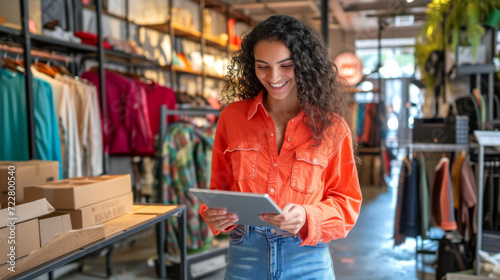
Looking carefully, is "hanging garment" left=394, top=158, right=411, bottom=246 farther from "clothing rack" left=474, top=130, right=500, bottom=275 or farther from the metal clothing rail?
the metal clothing rail

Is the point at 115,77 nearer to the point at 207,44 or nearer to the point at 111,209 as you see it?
the point at 111,209

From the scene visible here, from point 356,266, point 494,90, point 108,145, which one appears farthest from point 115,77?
point 494,90

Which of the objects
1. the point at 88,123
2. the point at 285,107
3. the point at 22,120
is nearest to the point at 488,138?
the point at 285,107

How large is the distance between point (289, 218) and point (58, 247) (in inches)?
35.7

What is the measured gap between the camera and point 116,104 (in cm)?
404

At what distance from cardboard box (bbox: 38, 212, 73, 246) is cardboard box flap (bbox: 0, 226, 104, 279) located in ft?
0.41

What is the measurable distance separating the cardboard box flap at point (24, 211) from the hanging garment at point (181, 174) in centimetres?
177

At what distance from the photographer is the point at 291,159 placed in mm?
1383

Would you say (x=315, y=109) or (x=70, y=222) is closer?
(x=315, y=109)

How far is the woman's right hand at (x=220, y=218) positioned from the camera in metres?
1.26

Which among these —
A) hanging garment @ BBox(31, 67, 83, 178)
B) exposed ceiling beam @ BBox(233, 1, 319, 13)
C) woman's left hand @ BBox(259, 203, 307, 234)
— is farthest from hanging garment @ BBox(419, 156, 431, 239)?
exposed ceiling beam @ BBox(233, 1, 319, 13)

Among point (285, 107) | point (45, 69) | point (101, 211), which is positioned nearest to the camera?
point (285, 107)

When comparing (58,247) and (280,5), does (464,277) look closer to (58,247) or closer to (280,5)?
(58,247)

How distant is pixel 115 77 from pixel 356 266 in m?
2.87
